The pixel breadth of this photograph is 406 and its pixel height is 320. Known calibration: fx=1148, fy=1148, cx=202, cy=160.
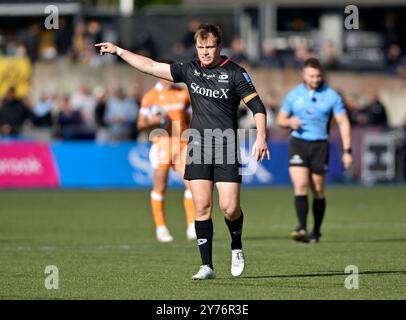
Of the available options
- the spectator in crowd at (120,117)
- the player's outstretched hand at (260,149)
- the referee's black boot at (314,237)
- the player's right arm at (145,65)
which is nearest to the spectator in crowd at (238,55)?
the spectator in crowd at (120,117)

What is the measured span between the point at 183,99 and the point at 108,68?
17291mm

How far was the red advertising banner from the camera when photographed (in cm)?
2702

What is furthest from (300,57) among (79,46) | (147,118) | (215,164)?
(215,164)

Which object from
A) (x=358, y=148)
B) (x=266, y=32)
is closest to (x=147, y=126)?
(x=358, y=148)

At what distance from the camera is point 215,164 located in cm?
1136

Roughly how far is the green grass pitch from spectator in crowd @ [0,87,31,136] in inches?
183

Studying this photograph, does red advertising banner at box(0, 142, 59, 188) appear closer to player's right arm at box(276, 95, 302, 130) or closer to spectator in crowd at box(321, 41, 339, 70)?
spectator in crowd at box(321, 41, 339, 70)

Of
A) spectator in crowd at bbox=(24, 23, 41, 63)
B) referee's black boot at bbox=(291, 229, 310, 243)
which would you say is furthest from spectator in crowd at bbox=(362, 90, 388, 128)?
referee's black boot at bbox=(291, 229, 310, 243)

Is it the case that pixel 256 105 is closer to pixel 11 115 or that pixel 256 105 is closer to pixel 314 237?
pixel 314 237

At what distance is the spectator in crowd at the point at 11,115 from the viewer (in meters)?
28.8

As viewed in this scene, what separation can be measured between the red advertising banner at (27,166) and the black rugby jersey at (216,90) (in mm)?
16118

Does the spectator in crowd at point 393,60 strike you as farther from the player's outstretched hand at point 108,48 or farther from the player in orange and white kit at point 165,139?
the player's outstretched hand at point 108,48

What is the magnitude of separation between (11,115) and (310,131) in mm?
14478
